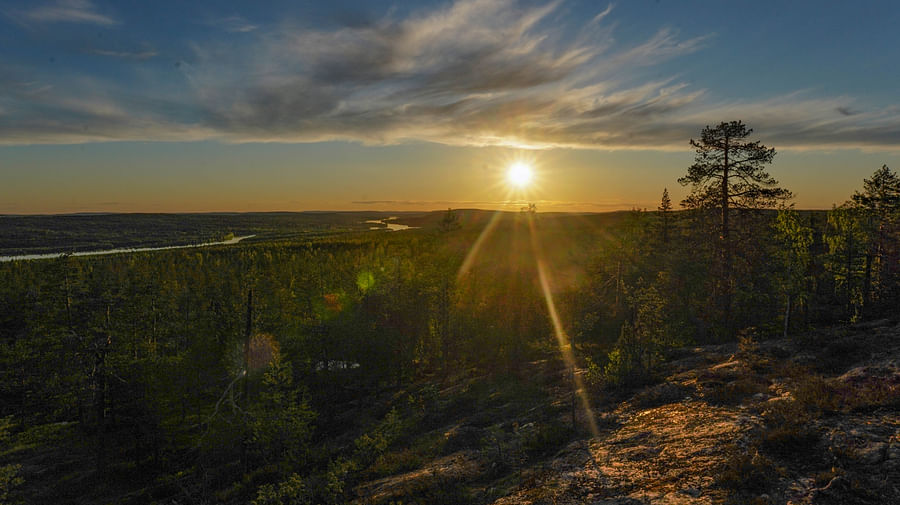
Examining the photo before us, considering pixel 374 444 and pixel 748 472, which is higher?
pixel 748 472

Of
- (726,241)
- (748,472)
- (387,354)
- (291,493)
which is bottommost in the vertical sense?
(387,354)

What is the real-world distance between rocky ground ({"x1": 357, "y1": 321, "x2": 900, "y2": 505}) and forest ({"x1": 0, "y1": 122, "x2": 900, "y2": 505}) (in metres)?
0.52

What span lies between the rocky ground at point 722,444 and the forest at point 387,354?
0.52 metres

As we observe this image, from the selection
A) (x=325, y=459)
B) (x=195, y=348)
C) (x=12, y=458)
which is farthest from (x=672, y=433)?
(x=12, y=458)

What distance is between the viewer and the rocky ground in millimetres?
10703

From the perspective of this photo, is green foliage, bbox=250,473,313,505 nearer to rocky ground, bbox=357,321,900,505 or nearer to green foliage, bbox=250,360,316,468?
rocky ground, bbox=357,321,900,505

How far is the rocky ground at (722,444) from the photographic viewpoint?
421 inches

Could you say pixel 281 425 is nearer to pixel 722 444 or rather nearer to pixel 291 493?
pixel 291 493

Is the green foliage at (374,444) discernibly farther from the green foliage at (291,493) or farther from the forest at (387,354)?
the green foliage at (291,493)

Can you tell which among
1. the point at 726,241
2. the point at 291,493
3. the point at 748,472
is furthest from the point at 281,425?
the point at 726,241

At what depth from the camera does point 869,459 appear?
35.1 feet

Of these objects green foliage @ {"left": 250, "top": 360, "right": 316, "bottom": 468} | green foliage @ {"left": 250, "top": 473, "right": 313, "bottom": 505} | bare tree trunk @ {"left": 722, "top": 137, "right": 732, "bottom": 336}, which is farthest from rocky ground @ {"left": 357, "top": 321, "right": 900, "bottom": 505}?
green foliage @ {"left": 250, "top": 360, "right": 316, "bottom": 468}

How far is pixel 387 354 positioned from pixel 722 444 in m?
30.3

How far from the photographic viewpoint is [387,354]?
131ft
